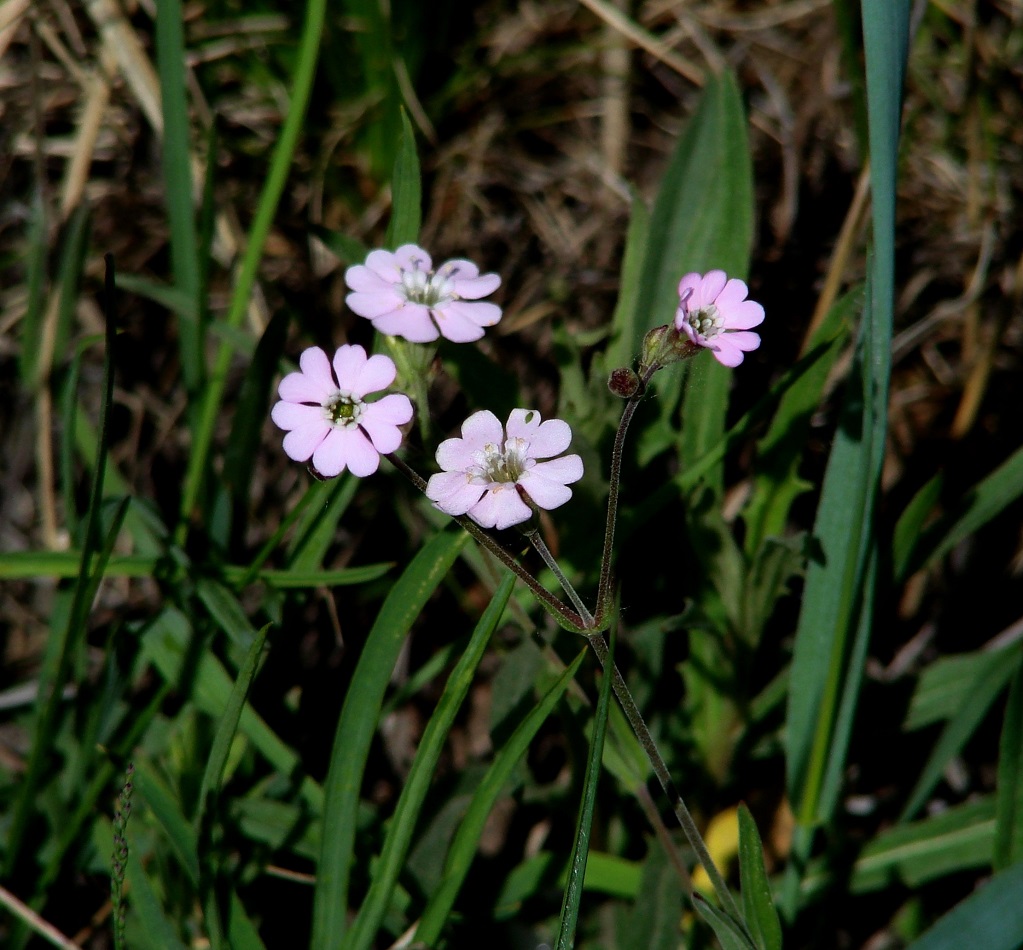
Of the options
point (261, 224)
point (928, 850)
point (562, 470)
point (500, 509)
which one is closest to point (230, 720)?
point (500, 509)

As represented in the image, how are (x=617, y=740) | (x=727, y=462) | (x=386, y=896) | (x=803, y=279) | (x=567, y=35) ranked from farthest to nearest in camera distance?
(x=567, y=35)
(x=803, y=279)
(x=727, y=462)
(x=617, y=740)
(x=386, y=896)

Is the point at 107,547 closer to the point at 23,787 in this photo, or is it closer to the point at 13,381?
Answer: the point at 23,787

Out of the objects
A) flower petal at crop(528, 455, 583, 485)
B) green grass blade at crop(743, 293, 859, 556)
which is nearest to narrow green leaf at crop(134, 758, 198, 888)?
flower petal at crop(528, 455, 583, 485)

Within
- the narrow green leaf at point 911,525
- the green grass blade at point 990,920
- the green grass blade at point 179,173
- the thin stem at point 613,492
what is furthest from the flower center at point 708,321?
the green grass blade at point 179,173

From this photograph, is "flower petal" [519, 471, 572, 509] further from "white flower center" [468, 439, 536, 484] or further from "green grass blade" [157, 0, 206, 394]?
"green grass blade" [157, 0, 206, 394]

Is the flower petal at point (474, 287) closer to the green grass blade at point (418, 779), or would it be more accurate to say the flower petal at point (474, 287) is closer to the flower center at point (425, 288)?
the flower center at point (425, 288)

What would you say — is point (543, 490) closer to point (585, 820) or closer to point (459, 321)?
point (459, 321)

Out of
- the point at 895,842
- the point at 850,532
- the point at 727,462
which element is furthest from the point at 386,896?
the point at 727,462
